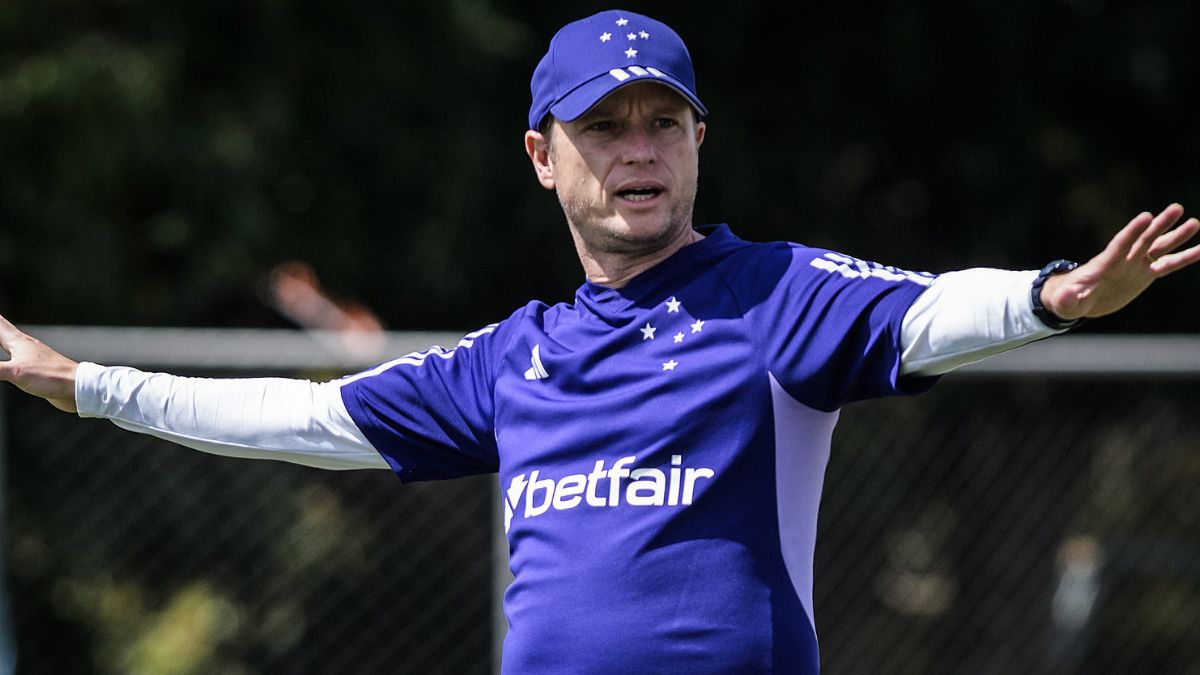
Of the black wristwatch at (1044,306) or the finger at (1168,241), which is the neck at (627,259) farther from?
the finger at (1168,241)

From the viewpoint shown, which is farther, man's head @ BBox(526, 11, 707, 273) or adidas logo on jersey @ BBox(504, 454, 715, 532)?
man's head @ BBox(526, 11, 707, 273)

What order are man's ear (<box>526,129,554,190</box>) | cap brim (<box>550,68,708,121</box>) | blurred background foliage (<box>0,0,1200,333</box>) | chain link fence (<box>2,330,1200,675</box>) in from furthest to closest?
blurred background foliage (<box>0,0,1200,333</box>), chain link fence (<box>2,330,1200,675</box>), man's ear (<box>526,129,554,190</box>), cap brim (<box>550,68,708,121</box>)

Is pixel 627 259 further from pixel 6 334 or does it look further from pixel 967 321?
pixel 6 334

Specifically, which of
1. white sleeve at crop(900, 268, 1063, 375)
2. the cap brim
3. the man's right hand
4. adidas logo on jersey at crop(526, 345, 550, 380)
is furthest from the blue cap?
the man's right hand

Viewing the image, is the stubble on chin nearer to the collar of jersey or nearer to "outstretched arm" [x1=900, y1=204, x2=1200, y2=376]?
the collar of jersey

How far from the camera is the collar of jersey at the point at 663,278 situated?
2555mm

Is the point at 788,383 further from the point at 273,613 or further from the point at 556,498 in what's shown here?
the point at 273,613

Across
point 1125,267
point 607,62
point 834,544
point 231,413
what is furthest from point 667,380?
point 834,544

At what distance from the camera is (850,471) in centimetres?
566

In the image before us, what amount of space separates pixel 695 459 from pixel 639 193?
1.58 feet

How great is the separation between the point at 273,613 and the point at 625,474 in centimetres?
333

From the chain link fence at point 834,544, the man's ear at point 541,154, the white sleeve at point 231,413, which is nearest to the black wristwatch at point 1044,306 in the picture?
the man's ear at point 541,154

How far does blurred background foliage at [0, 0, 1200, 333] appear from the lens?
701 centimetres

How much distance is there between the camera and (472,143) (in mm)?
7664
